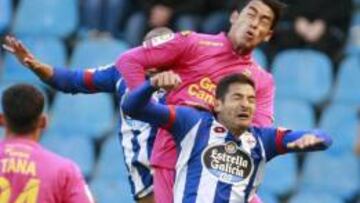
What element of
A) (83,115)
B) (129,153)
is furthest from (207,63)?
(83,115)

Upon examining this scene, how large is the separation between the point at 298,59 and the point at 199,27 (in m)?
0.88

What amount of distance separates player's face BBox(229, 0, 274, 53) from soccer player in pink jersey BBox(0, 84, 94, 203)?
5.94 ft

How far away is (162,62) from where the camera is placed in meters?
9.20

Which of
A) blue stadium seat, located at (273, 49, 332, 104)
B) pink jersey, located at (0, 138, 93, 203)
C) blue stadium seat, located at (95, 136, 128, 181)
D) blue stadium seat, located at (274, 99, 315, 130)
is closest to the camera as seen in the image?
pink jersey, located at (0, 138, 93, 203)

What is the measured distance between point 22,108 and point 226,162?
144 centimetres

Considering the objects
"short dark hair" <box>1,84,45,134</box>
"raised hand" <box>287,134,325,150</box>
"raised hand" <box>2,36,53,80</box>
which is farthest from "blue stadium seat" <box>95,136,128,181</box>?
"short dark hair" <box>1,84,45,134</box>

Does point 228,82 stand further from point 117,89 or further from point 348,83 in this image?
point 348,83

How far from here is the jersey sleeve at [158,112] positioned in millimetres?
8594

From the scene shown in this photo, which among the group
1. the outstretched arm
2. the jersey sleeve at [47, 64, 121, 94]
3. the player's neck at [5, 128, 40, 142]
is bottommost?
the jersey sleeve at [47, 64, 121, 94]

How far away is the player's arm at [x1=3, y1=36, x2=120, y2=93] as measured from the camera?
9.51 m

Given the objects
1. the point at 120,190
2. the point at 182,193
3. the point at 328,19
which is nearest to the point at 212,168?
the point at 182,193

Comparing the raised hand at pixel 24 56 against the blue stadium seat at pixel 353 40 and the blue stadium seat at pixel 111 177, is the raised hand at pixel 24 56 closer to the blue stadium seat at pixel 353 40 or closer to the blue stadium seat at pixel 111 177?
the blue stadium seat at pixel 111 177

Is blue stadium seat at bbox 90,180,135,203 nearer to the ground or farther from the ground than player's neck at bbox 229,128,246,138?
nearer to the ground

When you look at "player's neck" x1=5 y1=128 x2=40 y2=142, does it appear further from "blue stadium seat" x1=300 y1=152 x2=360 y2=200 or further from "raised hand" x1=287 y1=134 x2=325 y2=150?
"blue stadium seat" x1=300 y1=152 x2=360 y2=200
